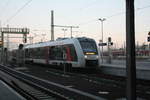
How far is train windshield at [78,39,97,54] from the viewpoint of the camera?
2301 cm

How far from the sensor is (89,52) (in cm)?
2311

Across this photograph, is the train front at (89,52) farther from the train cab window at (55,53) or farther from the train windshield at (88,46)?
the train cab window at (55,53)

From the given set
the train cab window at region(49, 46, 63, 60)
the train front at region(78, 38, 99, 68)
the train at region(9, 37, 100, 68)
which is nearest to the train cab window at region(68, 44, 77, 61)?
the train at region(9, 37, 100, 68)

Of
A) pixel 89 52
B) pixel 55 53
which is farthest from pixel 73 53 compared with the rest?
pixel 55 53

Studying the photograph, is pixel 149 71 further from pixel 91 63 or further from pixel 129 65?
pixel 129 65

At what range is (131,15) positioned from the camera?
5.88m

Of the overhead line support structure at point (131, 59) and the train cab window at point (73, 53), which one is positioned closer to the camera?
the overhead line support structure at point (131, 59)

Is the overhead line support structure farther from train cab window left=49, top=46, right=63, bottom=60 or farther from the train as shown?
train cab window left=49, top=46, right=63, bottom=60

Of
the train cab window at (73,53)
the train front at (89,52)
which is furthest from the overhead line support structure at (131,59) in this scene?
the train cab window at (73,53)

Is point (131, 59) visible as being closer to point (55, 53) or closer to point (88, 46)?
point (88, 46)

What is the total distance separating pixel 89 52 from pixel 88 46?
73 centimetres

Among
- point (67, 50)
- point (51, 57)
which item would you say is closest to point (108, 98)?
point (67, 50)

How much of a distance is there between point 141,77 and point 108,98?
8687mm

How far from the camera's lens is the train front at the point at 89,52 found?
22.8 metres
